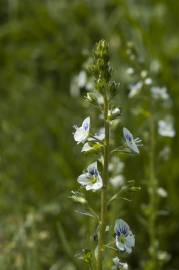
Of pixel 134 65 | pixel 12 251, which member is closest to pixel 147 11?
pixel 134 65

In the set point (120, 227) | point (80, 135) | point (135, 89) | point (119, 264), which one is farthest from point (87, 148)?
point (135, 89)

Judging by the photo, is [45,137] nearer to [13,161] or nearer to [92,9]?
[13,161]

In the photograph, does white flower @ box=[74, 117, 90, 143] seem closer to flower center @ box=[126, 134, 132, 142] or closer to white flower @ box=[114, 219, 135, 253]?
flower center @ box=[126, 134, 132, 142]

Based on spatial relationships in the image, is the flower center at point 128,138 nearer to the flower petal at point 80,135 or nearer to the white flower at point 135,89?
the flower petal at point 80,135

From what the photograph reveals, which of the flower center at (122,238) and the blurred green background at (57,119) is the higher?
the blurred green background at (57,119)

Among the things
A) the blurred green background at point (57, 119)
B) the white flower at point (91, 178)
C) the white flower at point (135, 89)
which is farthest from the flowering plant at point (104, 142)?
Result: the white flower at point (135, 89)
